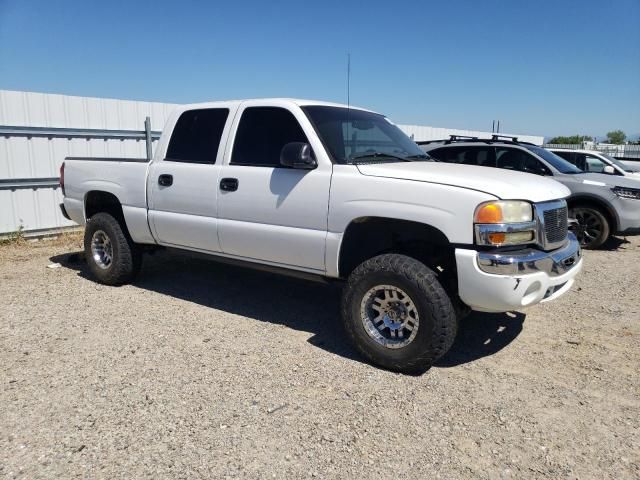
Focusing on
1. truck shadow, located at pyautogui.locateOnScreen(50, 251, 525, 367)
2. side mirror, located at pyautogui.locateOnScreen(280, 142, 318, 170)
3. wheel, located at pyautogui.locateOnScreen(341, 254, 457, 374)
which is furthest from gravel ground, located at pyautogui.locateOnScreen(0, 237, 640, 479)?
side mirror, located at pyautogui.locateOnScreen(280, 142, 318, 170)

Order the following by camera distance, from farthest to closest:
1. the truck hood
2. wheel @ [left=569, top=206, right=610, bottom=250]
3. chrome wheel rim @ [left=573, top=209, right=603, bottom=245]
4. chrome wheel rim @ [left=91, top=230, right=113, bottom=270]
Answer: chrome wheel rim @ [left=573, top=209, right=603, bottom=245], wheel @ [left=569, top=206, right=610, bottom=250], chrome wheel rim @ [left=91, top=230, right=113, bottom=270], the truck hood

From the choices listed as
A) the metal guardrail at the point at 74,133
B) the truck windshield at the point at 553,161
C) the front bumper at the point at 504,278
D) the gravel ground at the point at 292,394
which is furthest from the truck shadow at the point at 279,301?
the truck windshield at the point at 553,161

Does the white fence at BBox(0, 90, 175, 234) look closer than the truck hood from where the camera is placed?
No

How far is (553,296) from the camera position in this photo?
3.70 m

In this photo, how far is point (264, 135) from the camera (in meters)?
4.56

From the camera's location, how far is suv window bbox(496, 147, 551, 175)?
28.4ft

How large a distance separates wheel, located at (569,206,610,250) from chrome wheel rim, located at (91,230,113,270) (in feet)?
23.7

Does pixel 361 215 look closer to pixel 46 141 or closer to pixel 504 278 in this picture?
pixel 504 278

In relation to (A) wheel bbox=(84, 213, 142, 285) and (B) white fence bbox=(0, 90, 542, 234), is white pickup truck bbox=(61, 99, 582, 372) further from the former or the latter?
(B) white fence bbox=(0, 90, 542, 234)

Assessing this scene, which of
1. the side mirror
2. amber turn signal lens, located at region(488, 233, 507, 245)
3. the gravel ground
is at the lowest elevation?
the gravel ground

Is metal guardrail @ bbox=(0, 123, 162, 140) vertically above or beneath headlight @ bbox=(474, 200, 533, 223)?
above

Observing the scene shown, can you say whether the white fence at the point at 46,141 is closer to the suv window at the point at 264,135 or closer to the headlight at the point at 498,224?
the suv window at the point at 264,135

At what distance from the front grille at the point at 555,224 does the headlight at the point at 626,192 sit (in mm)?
5149

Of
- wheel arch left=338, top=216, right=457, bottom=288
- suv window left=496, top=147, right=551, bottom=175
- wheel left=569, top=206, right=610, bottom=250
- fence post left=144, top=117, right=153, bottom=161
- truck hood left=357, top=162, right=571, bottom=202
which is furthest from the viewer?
fence post left=144, top=117, right=153, bottom=161
